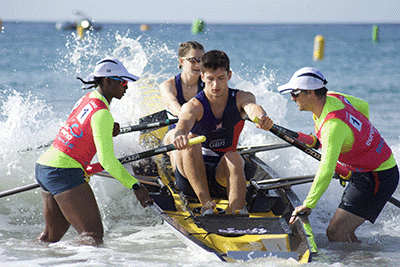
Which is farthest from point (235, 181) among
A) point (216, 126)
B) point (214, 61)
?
point (214, 61)

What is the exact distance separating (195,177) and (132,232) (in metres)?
1.20

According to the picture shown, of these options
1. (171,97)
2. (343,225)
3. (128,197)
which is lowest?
(128,197)

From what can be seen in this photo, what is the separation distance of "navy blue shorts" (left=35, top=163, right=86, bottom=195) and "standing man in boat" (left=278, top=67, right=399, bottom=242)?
1.77 meters

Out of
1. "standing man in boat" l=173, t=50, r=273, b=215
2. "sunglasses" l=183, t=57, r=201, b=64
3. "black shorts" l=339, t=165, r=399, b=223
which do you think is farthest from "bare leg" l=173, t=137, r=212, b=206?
"sunglasses" l=183, t=57, r=201, b=64

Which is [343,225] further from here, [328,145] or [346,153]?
[328,145]

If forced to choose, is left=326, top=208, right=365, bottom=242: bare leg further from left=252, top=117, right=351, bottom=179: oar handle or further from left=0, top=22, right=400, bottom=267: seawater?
left=252, top=117, right=351, bottom=179: oar handle

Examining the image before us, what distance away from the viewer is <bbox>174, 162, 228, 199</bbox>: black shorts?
14.8 ft

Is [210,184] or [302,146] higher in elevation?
[302,146]

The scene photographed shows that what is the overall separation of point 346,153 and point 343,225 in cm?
65

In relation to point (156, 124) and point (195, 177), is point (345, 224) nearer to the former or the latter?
point (195, 177)

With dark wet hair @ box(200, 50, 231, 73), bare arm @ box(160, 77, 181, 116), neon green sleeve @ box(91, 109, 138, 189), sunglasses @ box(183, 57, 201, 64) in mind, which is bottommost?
neon green sleeve @ box(91, 109, 138, 189)

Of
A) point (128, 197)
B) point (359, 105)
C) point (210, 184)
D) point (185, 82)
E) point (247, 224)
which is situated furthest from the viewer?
point (128, 197)

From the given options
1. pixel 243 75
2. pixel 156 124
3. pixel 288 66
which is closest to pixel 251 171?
pixel 156 124

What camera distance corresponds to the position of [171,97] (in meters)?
5.43
